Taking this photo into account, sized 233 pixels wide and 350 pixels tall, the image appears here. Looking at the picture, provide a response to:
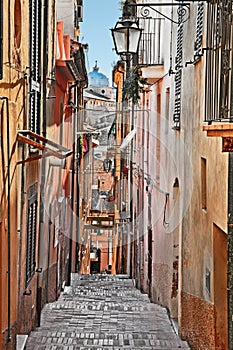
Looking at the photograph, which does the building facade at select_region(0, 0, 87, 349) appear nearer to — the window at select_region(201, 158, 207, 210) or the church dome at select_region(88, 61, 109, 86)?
the window at select_region(201, 158, 207, 210)

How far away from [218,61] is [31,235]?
19.0 ft

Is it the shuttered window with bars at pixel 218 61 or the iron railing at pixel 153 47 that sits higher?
the iron railing at pixel 153 47

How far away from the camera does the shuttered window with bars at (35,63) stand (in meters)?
12.5

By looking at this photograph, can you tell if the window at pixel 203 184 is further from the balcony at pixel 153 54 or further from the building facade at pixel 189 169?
the balcony at pixel 153 54

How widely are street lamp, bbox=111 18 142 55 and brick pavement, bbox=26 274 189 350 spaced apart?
4.92 m

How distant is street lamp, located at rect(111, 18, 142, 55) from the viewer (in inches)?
477

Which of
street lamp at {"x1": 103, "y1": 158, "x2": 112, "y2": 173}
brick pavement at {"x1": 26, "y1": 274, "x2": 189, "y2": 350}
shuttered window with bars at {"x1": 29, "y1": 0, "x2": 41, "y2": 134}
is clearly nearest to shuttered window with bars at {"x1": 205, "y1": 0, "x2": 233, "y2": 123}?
shuttered window with bars at {"x1": 29, "y1": 0, "x2": 41, "y2": 134}

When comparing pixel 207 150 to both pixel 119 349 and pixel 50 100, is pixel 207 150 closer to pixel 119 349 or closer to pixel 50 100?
pixel 119 349

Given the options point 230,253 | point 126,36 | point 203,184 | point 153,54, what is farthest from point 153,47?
point 230,253

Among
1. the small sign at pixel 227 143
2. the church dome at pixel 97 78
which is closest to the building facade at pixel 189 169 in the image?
the small sign at pixel 227 143

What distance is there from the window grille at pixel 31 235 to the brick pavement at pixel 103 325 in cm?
115

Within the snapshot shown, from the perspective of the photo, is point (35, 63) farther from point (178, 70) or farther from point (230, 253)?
point (230, 253)

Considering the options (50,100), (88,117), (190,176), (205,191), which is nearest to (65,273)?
(50,100)

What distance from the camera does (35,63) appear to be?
13023 millimetres
